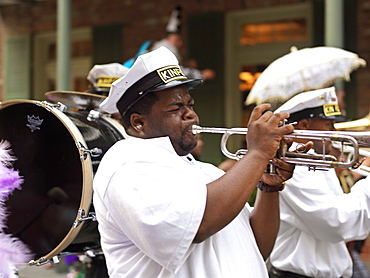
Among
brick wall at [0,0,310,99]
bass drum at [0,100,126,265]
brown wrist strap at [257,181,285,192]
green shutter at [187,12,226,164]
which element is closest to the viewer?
brown wrist strap at [257,181,285,192]

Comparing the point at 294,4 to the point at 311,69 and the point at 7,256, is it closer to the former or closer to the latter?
the point at 311,69

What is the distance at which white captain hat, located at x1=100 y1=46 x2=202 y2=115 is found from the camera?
2297 mm

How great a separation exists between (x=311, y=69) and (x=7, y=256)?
8.17 feet

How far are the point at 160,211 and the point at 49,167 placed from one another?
129 centimetres

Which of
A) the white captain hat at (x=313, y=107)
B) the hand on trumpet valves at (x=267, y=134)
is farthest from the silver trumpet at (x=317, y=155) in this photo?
the white captain hat at (x=313, y=107)

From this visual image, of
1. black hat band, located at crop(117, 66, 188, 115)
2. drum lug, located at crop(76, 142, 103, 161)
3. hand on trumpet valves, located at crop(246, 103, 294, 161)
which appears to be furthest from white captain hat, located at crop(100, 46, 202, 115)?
drum lug, located at crop(76, 142, 103, 161)

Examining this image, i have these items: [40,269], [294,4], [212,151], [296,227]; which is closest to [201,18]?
[294,4]

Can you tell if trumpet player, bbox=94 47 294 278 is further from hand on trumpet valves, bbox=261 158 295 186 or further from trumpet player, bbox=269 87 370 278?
trumpet player, bbox=269 87 370 278

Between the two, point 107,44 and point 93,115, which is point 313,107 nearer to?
point 93,115

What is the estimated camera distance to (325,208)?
309 cm

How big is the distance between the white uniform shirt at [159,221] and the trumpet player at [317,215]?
35.5 inches

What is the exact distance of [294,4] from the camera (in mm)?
7230

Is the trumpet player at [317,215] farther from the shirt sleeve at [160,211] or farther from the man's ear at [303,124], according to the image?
the shirt sleeve at [160,211]

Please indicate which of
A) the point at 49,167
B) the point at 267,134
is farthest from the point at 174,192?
the point at 49,167
